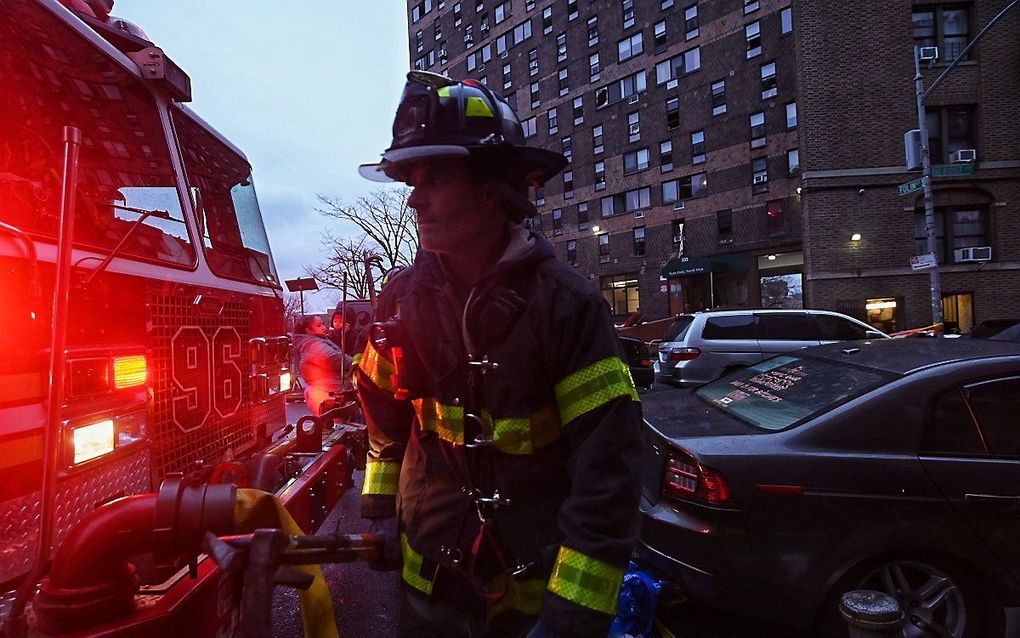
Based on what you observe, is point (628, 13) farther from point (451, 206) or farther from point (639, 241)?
point (451, 206)

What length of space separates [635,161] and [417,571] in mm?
35650

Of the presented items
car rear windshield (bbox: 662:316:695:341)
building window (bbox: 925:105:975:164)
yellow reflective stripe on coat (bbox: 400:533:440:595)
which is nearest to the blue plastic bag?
yellow reflective stripe on coat (bbox: 400:533:440:595)

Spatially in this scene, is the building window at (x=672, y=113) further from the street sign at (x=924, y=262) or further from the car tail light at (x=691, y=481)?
the car tail light at (x=691, y=481)

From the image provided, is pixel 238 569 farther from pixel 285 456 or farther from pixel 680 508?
pixel 680 508

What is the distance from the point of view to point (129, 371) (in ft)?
6.43

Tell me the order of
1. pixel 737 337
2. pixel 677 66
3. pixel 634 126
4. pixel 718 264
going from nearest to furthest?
pixel 737 337 → pixel 718 264 → pixel 677 66 → pixel 634 126

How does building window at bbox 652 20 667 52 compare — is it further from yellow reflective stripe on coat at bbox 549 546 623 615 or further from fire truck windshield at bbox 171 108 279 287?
yellow reflective stripe on coat at bbox 549 546 623 615

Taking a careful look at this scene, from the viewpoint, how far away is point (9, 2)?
1848mm

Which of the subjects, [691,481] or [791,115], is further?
[791,115]

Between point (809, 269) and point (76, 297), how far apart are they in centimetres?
2327

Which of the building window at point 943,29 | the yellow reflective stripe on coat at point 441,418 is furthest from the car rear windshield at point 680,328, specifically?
the building window at point 943,29

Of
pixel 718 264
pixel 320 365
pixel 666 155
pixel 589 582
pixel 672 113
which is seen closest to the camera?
pixel 589 582

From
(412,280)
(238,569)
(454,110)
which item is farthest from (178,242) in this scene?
(238,569)

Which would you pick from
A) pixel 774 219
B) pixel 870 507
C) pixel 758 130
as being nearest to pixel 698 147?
pixel 758 130
